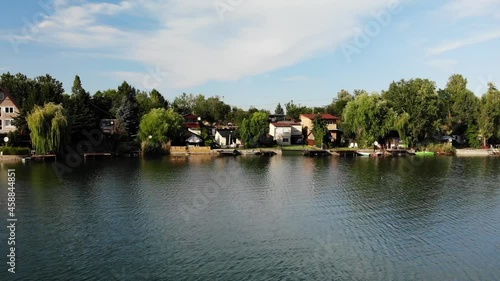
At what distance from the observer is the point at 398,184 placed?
36.3 meters

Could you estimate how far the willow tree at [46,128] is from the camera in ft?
162

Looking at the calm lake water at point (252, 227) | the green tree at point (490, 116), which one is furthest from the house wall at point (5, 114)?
the green tree at point (490, 116)

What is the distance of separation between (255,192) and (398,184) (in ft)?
44.3

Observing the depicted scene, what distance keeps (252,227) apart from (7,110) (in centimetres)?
5385

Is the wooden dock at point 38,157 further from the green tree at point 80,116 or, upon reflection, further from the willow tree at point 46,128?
the green tree at point 80,116

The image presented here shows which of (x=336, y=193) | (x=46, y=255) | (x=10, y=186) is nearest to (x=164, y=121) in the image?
(x=10, y=186)

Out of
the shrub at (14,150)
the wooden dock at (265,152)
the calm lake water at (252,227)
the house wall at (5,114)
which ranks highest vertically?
the house wall at (5,114)

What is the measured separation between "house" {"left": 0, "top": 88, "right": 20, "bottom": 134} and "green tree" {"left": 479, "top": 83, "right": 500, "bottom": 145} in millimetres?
A: 76473

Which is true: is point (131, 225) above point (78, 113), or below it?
below

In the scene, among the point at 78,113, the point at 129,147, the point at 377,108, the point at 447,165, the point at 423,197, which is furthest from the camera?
the point at 377,108

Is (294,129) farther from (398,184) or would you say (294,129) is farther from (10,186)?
(10,186)

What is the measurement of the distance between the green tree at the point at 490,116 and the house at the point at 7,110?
76.5 m

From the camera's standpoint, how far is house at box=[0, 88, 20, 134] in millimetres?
60062

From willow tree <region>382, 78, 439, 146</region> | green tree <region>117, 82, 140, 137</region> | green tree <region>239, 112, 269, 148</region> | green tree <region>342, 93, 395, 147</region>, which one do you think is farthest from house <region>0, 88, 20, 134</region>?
willow tree <region>382, 78, 439, 146</region>
